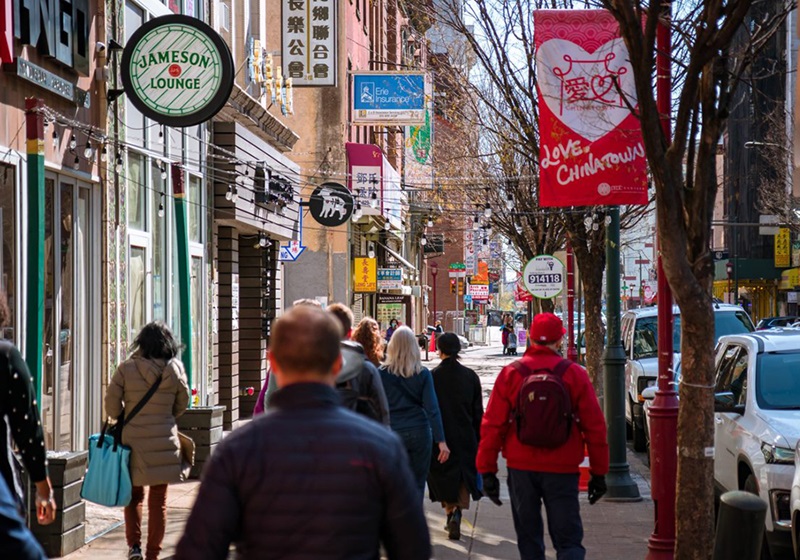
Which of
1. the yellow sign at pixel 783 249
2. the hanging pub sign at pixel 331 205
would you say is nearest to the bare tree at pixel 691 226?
the hanging pub sign at pixel 331 205

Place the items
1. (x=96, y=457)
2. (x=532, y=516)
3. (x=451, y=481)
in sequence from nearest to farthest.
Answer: (x=532, y=516)
(x=96, y=457)
(x=451, y=481)

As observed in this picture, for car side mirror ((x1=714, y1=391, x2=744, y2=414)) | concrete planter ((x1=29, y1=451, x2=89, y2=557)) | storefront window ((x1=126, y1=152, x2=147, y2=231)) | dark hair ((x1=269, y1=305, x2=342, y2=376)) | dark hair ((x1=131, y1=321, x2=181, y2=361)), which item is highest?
storefront window ((x1=126, y1=152, x2=147, y2=231))

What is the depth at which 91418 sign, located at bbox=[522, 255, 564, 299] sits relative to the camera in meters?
21.9

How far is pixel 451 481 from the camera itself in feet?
33.7

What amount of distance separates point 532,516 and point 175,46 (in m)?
7.61

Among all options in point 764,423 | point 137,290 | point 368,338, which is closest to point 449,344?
point 368,338

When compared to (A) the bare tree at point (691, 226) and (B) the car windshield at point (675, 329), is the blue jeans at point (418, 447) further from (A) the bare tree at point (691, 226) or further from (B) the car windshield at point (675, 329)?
(B) the car windshield at point (675, 329)

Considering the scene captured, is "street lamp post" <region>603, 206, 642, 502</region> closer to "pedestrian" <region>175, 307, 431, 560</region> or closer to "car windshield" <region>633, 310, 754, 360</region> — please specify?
"car windshield" <region>633, 310, 754, 360</region>

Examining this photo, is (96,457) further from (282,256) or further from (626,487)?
(282,256)

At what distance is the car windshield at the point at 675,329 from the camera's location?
57.7 ft

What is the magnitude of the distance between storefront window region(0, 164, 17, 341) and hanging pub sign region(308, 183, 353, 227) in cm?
1703

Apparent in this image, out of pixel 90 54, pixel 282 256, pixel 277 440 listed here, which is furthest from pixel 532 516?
pixel 282 256

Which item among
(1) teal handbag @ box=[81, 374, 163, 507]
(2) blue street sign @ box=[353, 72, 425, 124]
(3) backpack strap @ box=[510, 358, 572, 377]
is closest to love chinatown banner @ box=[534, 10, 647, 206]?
(3) backpack strap @ box=[510, 358, 572, 377]

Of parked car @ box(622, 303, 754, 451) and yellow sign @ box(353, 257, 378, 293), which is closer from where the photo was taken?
parked car @ box(622, 303, 754, 451)
